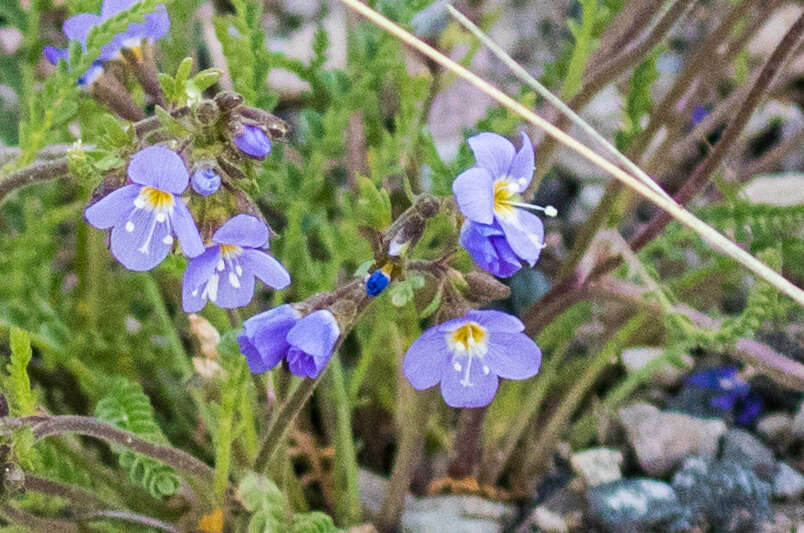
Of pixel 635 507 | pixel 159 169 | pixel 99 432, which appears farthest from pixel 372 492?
pixel 159 169

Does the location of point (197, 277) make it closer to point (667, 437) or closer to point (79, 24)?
point (79, 24)

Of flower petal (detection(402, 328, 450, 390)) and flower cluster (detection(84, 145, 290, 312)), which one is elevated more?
flower cluster (detection(84, 145, 290, 312))

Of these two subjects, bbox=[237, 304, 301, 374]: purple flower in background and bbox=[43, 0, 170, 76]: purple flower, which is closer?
bbox=[237, 304, 301, 374]: purple flower in background

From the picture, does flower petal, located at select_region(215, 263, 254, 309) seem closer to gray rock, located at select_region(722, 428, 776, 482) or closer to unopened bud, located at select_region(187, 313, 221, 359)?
unopened bud, located at select_region(187, 313, 221, 359)

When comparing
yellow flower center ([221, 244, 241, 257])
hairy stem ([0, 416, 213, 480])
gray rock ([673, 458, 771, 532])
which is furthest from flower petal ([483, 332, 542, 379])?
gray rock ([673, 458, 771, 532])

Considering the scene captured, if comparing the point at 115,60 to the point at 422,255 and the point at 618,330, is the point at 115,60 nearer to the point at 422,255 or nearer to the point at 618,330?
the point at 422,255

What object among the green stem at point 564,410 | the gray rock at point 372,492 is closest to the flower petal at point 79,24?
the gray rock at point 372,492

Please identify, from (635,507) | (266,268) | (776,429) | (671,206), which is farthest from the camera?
(776,429)
